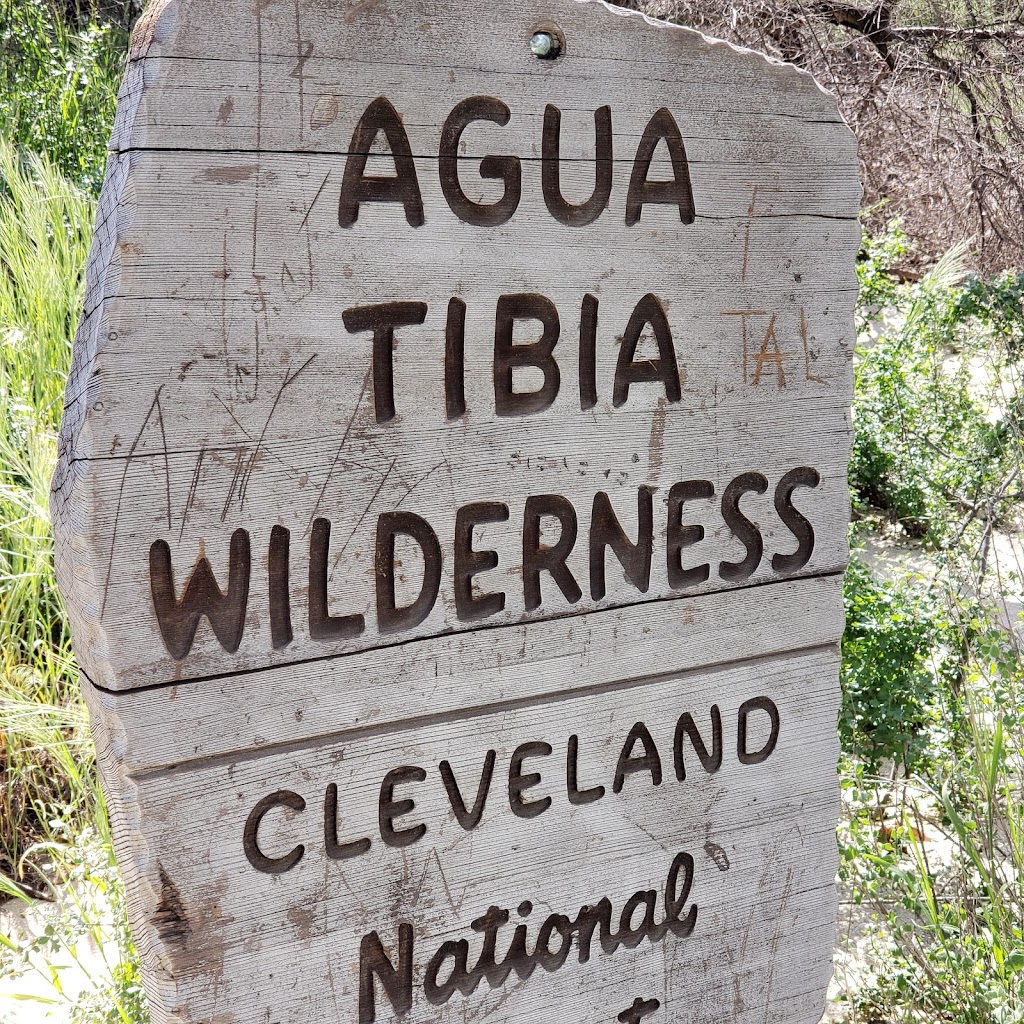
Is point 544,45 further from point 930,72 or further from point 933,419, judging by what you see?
point 930,72

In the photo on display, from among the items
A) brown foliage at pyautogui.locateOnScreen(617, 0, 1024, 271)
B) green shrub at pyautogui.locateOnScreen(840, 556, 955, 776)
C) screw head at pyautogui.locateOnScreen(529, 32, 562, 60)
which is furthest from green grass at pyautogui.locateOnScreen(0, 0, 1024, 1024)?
screw head at pyautogui.locateOnScreen(529, 32, 562, 60)

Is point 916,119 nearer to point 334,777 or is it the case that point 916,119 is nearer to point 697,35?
point 697,35

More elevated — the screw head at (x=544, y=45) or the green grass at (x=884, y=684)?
the screw head at (x=544, y=45)

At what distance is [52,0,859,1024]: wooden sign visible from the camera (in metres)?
1.18

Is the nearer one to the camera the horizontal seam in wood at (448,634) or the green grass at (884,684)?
the horizontal seam in wood at (448,634)

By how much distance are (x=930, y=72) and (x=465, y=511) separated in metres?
3.70

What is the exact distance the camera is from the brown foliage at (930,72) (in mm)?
4035

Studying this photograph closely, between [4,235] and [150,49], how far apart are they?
7.71ft

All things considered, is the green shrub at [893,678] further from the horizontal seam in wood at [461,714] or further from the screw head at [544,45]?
the screw head at [544,45]

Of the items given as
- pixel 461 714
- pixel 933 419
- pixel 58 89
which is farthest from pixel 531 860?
pixel 58 89

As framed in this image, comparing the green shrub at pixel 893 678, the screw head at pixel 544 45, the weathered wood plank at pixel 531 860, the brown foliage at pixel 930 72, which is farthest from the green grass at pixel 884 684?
the screw head at pixel 544 45

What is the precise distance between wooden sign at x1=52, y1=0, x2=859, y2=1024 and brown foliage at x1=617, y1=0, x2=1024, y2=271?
115 inches

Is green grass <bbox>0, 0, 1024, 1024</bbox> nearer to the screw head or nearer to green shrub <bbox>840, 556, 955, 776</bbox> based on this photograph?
green shrub <bbox>840, 556, 955, 776</bbox>

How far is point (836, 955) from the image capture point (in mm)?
2264
